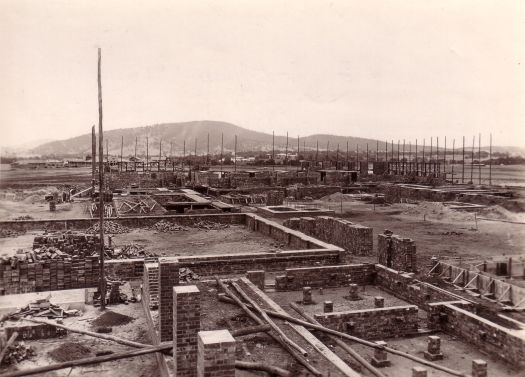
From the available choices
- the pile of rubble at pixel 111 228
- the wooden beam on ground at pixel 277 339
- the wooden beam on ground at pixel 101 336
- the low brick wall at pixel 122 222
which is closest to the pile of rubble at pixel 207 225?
the low brick wall at pixel 122 222

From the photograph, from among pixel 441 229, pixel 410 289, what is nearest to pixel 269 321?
pixel 410 289

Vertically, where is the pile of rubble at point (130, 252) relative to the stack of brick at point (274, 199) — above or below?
below

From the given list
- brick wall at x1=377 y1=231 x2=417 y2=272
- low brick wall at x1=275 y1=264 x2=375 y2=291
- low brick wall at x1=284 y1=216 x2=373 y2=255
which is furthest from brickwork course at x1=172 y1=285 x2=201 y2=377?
low brick wall at x1=284 y1=216 x2=373 y2=255

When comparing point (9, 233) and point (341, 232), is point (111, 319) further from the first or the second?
point (9, 233)

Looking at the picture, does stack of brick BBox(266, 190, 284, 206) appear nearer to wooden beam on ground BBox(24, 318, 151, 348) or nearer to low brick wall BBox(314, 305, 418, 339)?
low brick wall BBox(314, 305, 418, 339)

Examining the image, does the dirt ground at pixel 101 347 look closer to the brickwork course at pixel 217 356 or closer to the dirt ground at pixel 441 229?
the brickwork course at pixel 217 356

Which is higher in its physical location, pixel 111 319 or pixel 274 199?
pixel 274 199
